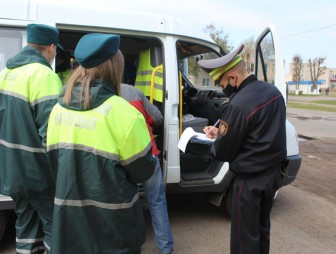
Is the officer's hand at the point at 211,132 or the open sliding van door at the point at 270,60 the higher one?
the open sliding van door at the point at 270,60

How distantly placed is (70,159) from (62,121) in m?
0.20

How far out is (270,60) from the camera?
4148 millimetres

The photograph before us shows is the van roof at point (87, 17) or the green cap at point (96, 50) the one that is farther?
the van roof at point (87, 17)

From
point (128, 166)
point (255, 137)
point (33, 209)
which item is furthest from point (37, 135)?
point (255, 137)

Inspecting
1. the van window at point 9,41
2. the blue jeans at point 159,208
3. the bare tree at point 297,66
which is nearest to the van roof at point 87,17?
the van window at point 9,41

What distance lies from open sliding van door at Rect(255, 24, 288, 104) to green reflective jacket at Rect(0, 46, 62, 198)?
2.44 metres

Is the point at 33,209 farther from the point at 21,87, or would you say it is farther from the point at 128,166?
the point at 128,166

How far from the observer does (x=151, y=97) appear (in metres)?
3.98

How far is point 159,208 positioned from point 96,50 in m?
2.03

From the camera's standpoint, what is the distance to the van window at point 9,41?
3.26 metres

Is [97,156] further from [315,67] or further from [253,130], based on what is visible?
[315,67]

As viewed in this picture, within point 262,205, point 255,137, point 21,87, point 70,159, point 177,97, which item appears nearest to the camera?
point 70,159

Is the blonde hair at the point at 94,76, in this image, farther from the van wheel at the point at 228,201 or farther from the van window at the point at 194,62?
the van wheel at the point at 228,201

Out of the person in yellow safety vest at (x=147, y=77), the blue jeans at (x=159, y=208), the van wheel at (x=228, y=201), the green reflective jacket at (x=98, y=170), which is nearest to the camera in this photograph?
the green reflective jacket at (x=98, y=170)
